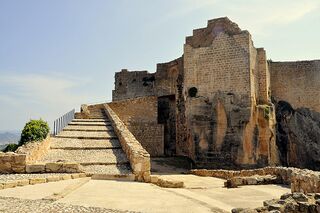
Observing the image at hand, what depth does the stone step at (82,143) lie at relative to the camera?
13.9 meters

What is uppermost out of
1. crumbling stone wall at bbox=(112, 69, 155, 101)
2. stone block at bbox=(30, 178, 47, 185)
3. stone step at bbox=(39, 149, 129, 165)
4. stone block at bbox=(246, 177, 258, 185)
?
crumbling stone wall at bbox=(112, 69, 155, 101)

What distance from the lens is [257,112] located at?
25.0m

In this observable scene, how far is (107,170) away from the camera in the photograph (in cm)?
1089

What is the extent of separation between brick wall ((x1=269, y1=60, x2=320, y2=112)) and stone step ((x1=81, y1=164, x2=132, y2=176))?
69.5 feet

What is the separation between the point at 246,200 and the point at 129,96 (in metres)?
30.4

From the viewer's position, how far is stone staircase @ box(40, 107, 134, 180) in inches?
429

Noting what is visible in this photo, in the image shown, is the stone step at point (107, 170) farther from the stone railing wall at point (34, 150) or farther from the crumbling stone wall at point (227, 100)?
the crumbling stone wall at point (227, 100)

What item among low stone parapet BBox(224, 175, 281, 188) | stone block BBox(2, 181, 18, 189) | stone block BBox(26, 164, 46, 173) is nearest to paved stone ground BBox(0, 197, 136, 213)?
stone block BBox(2, 181, 18, 189)

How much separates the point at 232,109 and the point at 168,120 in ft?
21.6

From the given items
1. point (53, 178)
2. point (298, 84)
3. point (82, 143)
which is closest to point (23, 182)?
point (53, 178)

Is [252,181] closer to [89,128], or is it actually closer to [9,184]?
[9,184]

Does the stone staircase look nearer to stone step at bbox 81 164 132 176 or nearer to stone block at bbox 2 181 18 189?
stone step at bbox 81 164 132 176

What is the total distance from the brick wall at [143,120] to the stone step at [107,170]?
45.8 ft

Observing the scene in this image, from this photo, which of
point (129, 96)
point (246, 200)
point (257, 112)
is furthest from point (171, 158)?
point (246, 200)
